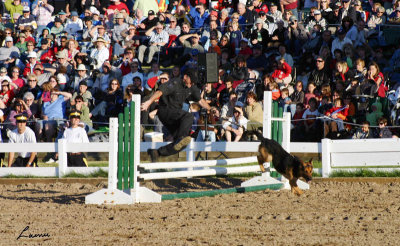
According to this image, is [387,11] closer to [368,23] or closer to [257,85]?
[368,23]

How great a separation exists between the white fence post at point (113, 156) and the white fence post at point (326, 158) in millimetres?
3572

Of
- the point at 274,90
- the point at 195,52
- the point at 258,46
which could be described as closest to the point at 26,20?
the point at 195,52

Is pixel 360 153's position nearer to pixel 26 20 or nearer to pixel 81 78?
pixel 81 78

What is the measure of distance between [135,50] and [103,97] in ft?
7.57

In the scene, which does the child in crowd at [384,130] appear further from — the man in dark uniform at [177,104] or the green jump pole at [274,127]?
the man in dark uniform at [177,104]

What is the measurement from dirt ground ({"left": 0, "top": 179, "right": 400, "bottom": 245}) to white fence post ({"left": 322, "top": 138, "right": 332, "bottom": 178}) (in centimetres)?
59

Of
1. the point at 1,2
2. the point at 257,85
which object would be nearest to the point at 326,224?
the point at 257,85

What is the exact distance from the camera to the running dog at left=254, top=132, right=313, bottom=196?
367 inches

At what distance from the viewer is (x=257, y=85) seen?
1462cm

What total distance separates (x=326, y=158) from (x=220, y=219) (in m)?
3.78

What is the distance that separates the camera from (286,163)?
947cm

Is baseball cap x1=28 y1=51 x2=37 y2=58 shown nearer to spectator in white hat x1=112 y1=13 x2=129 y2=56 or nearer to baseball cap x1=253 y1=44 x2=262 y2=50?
spectator in white hat x1=112 y1=13 x2=129 y2=56

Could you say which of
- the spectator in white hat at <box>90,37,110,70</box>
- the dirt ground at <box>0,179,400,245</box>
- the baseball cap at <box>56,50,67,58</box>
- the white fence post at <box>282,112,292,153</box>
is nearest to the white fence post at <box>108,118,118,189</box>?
the dirt ground at <box>0,179,400,245</box>

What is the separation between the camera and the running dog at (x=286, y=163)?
9.32 meters
